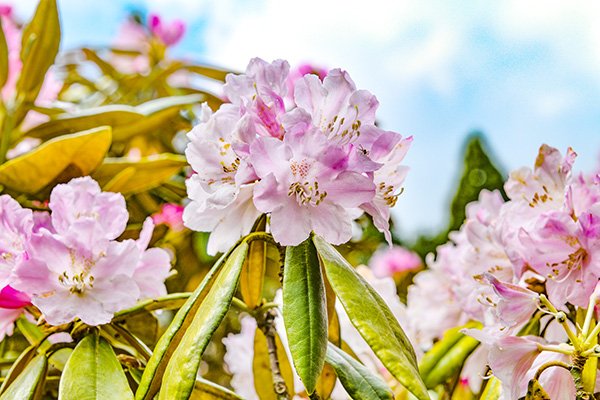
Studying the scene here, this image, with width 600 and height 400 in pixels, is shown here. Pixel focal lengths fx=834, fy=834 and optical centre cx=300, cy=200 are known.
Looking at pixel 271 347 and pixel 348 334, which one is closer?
pixel 271 347

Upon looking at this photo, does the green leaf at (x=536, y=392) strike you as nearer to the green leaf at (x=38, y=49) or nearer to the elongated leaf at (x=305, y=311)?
the elongated leaf at (x=305, y=311)

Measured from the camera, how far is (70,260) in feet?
2.04

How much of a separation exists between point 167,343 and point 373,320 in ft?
0.44

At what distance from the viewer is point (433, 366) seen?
0.83m

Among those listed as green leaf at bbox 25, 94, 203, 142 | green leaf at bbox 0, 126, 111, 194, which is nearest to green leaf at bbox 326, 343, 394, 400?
green leaf at bbox 0, 126, 111, 194

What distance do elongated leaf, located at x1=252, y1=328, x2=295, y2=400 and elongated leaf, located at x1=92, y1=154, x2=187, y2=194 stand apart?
0.96 ft

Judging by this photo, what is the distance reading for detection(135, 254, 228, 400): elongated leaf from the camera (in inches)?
21.0

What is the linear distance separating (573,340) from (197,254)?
0.92 metres

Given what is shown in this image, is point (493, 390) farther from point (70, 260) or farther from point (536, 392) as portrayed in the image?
point (70, 260)

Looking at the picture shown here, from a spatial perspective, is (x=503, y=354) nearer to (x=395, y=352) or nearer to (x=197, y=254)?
(x=395, y=352)

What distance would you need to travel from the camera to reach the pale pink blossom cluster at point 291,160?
0.53m

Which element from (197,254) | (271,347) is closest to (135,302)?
(271,347)

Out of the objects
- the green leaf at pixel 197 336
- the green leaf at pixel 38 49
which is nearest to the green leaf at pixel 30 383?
the green leaf at pixel 197 336

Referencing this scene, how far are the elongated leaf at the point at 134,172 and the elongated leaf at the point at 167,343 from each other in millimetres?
387
